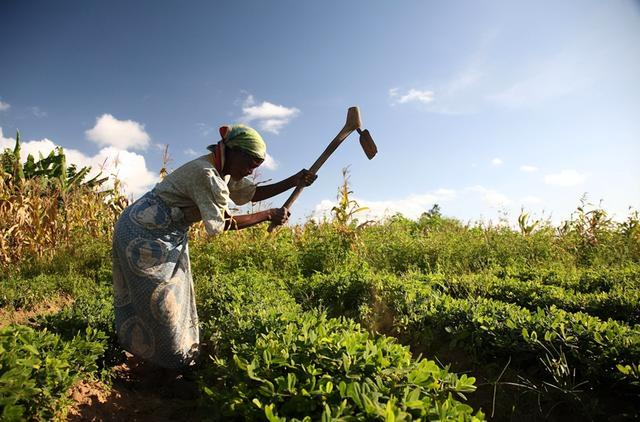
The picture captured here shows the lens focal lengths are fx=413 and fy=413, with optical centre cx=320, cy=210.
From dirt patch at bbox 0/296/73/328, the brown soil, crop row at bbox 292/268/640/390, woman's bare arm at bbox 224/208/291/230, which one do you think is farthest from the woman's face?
dirt patch at bbox 0/296/73/328

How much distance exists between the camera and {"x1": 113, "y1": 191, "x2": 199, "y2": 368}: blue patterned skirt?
278cm

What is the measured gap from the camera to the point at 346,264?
617cm

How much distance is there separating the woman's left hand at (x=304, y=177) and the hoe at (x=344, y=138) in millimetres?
39

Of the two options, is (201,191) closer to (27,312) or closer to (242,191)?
(242,191)

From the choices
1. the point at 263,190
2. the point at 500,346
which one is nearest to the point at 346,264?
the point at 263,190

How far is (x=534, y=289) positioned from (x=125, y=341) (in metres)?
4.12

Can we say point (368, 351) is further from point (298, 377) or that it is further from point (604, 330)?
point (604, 330)

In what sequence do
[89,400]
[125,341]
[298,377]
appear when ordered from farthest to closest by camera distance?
1. [125,341]
2. [89,400]
3. [298,377]

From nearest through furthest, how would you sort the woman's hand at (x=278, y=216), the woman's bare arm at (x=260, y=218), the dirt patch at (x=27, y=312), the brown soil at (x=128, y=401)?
the brown soil at (x=128, y=401) < the woman's bare arm at (x=260, y=218) < the woman's hand at (x=278, y=216) < the dirt patch at (x=27, y=312)

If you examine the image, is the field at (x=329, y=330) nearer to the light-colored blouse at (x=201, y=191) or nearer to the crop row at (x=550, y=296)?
the crop row at (x=550, y=296)

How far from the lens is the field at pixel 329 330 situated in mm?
1807

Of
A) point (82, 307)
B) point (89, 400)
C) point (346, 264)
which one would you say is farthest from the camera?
point (346, 264)

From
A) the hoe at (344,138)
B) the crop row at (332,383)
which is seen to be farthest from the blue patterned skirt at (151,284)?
the hoe at (344,138)

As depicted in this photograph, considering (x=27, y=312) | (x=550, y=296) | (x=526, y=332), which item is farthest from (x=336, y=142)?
(x=27, y=312)
